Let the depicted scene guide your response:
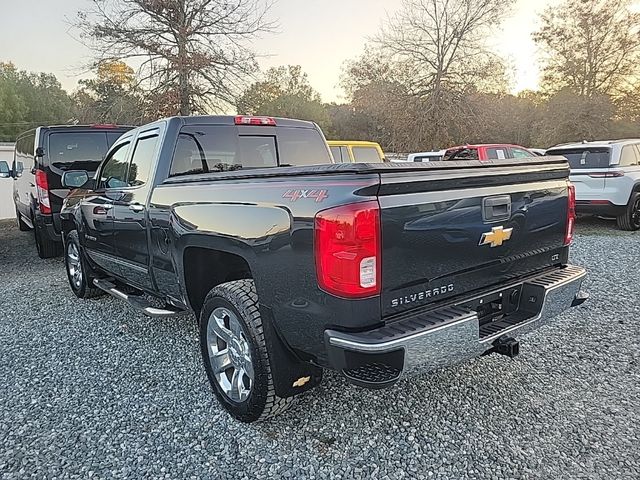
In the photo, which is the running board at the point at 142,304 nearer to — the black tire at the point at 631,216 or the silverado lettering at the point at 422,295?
the silverado lettering at the point at 422,295

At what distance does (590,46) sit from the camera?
27297 millimetres

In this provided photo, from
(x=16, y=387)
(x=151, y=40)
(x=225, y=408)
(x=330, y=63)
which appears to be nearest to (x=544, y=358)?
(x=225, y=408)

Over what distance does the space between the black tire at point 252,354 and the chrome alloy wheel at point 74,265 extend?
331cm

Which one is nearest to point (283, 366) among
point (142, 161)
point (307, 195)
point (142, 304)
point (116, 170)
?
point (307, 195)

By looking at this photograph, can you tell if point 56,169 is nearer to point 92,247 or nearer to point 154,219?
point 92,247

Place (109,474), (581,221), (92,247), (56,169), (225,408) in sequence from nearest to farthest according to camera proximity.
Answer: (109,474), (225,408), (92,247), (56,169), (581,221)

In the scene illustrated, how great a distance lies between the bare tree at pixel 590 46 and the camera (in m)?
26.0

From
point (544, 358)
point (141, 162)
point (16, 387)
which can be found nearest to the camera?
point (16, 387)

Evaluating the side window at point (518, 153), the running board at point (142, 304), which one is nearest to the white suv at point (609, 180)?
the side window at point (518, 153)

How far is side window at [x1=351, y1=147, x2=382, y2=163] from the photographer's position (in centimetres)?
1166

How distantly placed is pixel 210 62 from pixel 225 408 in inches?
578

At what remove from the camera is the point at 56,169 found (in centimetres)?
704

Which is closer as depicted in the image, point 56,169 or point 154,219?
point 154,219

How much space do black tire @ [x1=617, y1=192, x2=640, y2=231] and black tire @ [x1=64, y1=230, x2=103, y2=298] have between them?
9.31m
